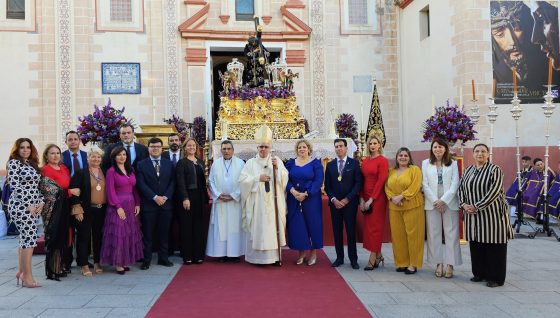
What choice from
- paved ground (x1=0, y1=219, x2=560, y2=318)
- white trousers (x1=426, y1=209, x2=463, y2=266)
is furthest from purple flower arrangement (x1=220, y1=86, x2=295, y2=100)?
white trousers (x1=426, y1=209, x2=463, y2=266)

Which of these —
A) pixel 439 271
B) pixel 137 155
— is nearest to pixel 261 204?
pixel 137 155

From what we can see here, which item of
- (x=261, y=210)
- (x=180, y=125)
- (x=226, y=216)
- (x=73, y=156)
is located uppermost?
(x=180, y=125)

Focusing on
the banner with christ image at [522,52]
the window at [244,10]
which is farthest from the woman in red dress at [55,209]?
the window at [244,10]

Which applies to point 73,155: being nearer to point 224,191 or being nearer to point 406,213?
point 224,191

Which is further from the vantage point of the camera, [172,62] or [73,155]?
[172,62]

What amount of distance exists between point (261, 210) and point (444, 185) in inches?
91.2

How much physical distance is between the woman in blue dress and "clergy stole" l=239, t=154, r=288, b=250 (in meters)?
0.12

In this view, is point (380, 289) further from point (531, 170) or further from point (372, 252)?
point (531, 170)

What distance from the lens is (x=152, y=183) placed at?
22.5 feet

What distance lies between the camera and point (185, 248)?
7.02 meters

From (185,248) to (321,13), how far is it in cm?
1006

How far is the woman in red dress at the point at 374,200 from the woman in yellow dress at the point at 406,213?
133mm

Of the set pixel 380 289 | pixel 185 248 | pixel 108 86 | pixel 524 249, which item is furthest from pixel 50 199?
pixel 108 86

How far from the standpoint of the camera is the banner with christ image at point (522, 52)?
11.9m
